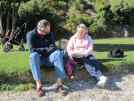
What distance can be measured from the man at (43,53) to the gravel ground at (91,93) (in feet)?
0.81

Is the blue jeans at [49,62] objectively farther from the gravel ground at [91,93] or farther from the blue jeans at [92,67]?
the blue jeans at [92,67]

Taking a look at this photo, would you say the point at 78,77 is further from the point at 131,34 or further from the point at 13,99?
the point at 131,34

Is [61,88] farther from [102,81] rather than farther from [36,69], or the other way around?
[102,81]

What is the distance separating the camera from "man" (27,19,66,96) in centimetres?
1040

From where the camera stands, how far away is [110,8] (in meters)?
37.9

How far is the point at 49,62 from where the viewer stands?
10.9 meters

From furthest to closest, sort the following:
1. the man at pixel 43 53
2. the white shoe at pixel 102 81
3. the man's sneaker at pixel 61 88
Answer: the white shoe at pixel 102 81 → the man's sneaker at pixel 61 88 → the man at pixel 43 53

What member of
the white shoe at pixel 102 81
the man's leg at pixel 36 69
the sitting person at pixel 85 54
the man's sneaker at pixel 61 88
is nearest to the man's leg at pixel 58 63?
the man's sneaker at pixel 61 88

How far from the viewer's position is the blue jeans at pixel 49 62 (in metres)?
10.4

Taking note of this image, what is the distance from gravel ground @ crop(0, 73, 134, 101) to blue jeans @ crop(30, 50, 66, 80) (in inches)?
17.4

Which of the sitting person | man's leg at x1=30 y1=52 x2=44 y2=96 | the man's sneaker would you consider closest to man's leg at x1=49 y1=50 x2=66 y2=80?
the man's sneaker

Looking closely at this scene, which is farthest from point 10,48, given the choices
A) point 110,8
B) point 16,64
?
point 110,8

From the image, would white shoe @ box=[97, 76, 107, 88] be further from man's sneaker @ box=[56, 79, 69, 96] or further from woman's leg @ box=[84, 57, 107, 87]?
man's sneaker @ box=[56, 79, 69, 96]

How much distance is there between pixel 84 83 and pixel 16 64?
191 centimetres
